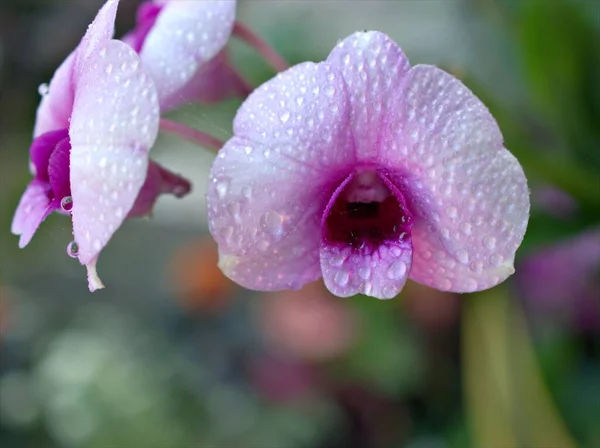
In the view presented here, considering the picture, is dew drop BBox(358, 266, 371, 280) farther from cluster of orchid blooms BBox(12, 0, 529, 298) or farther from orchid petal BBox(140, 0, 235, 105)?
orchid petal BBox(140, 0, 235, 105)

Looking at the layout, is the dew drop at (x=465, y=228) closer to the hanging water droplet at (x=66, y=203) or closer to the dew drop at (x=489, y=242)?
the dew drop at (x=489, y=242)

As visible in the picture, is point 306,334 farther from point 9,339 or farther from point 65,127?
point 65,127

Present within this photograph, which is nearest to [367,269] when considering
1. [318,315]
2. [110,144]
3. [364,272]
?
[364,272]

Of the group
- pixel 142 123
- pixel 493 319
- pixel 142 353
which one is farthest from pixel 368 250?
pixel 142 353

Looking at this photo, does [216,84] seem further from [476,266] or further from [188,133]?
[476,266]

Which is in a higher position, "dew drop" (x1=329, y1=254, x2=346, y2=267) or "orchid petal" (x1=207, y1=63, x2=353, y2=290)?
"orchid petal" (x1=207, y1=63, x2=353, y2=290)

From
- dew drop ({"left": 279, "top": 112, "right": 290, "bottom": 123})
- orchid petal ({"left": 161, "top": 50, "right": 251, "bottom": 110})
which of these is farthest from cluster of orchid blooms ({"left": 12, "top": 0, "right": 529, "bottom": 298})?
orchid petal ({"left": 161, "top": 50, "right": 251, "bottom": 110})

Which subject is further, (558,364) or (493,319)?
(558,364)
